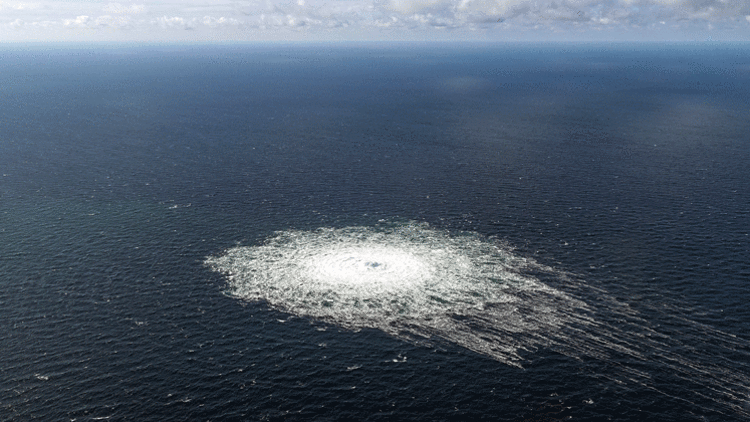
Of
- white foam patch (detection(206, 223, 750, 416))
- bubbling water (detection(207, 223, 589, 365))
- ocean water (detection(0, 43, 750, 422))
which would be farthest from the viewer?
bubbling water (detection(207, 223, 589, 365))

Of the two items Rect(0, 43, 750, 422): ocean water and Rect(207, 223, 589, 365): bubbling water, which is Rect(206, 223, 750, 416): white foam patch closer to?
Rect(207, 223, 589, 365): bubbling water

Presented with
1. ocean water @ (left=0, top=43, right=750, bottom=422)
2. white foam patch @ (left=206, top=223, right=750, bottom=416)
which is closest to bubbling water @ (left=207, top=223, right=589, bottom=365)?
white foam patch @ (left=206, top=223, right=750, bottom=416)

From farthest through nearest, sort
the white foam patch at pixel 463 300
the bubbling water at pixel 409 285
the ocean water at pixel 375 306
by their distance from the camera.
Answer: the bubbling water at pixel 409 285 → the white foam patch at pixel 463 300 → the ocean water at pixel 375 306

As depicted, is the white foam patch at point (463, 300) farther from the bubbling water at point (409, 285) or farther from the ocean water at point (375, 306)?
the ocean water at point (375, 306)

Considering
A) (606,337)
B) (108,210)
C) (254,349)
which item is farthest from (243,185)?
(606,337)

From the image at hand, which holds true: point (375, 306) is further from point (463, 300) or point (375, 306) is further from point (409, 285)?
point (463, 300)

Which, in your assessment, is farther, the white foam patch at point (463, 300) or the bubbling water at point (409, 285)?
the bubbling water at point (409, 285)

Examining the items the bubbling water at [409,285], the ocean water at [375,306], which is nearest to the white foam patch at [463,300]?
the bubbling water at [409,285]

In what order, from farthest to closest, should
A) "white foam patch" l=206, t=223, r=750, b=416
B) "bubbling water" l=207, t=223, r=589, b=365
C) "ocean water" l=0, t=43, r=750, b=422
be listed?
1. "bubbling water" l=207, t=223, r=589, b=365
2. "white foam patch" l=206, t=223, r=750, b=416
3. "ocean water" l=0, t=43, r=750, b=422
